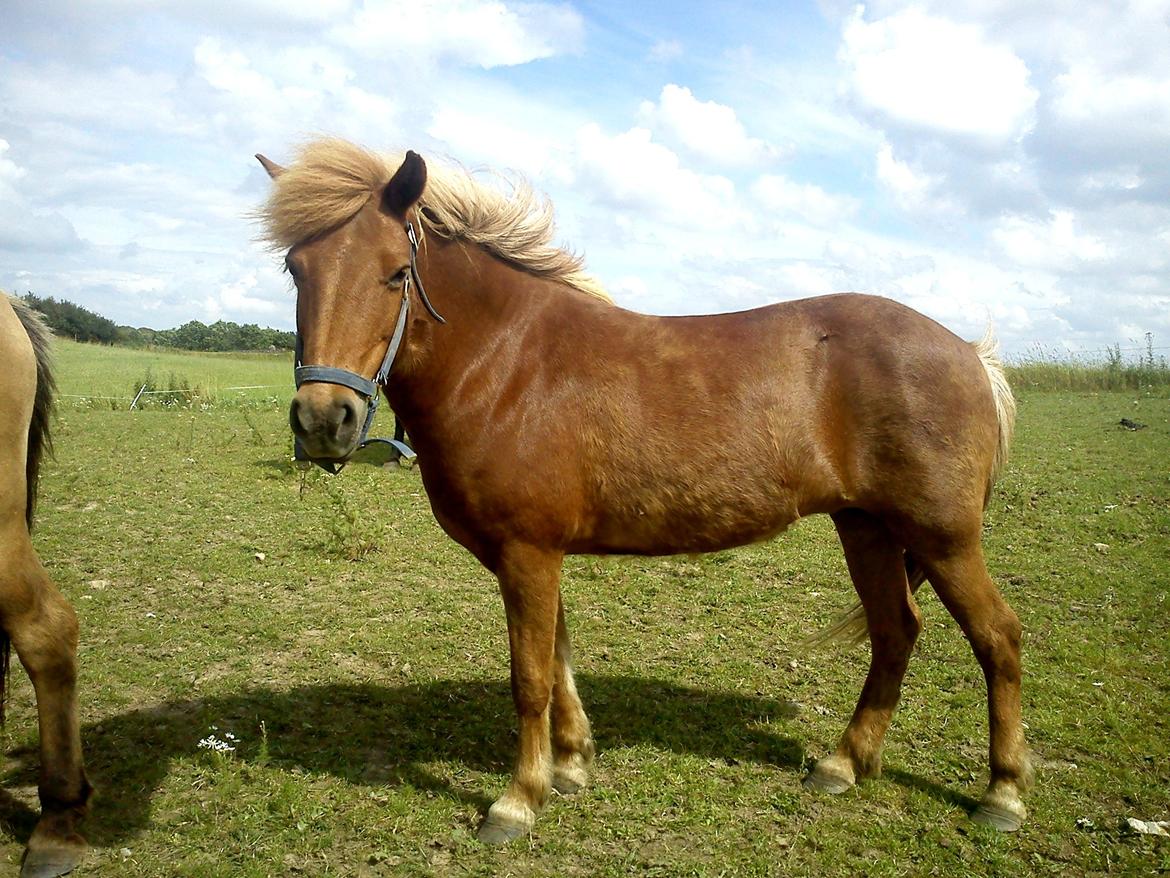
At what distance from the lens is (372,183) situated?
329 centimetres

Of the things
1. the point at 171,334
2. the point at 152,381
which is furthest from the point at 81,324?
the point at 152,381

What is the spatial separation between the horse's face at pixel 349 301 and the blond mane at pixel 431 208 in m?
0.09

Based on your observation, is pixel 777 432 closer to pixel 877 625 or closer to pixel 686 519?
pixel 686 519

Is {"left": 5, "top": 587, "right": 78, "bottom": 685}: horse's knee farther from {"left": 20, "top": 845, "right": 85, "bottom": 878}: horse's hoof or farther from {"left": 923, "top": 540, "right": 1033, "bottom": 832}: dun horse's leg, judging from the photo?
{"left": 923, "top": 540, "right": 1033, "bottom": 832}: dun horse's leg

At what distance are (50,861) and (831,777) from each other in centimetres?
334

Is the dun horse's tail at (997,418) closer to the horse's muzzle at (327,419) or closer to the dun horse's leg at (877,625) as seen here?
the dun horse's leg at (877,625)

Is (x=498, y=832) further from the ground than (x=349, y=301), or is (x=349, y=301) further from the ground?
(x=349, y=301)

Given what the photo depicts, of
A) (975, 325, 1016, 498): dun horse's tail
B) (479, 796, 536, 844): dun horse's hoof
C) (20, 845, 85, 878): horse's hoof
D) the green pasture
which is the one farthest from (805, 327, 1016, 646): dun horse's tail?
the green pasture

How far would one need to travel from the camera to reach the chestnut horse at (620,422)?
3.35m

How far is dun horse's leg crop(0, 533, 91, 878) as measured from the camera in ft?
10.1

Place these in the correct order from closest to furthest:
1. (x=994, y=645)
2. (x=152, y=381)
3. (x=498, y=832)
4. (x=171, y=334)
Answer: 1. (x=498, y=832)
2. (x=994, y=645)
3. (x=152, y=381)
4. (x=171, y=334)

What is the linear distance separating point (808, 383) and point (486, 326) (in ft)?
4.89

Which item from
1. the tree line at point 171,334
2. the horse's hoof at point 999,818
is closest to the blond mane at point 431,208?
the horse's hoof at point 999,818

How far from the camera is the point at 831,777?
3.76 meters
